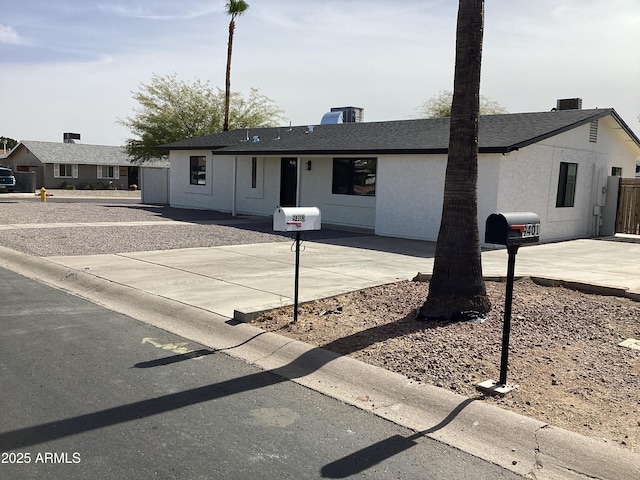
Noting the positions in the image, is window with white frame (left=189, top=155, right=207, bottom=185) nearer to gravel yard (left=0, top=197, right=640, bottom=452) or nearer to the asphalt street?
gravel yard (left=0, top=197, right=640, bottom=452)

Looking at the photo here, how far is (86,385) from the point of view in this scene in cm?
500

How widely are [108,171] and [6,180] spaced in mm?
13668

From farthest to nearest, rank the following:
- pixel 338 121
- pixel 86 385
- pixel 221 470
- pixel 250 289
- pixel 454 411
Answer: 1. pixel 338 121
2. pixel 250 289
3. pixel 86 385
4. pixel 454 411
5. pixel 221 470

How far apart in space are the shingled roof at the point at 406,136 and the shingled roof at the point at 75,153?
2823cm

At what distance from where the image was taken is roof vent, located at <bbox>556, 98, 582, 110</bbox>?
21.8m

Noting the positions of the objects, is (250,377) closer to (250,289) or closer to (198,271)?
(250,289)

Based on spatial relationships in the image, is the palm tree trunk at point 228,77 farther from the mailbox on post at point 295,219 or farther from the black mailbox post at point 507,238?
the black mailbox post at point 507,238

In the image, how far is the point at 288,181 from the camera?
23891mm

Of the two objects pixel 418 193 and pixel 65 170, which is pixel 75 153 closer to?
pixel 65 170

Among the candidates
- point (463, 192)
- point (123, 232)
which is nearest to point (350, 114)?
point (123, 232)

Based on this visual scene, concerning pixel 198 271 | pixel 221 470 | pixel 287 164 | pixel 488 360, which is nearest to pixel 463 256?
pixel 488 360

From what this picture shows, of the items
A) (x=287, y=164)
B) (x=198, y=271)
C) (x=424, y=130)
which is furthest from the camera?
(x=287, y=164)

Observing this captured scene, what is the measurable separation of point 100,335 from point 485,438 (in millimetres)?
4252

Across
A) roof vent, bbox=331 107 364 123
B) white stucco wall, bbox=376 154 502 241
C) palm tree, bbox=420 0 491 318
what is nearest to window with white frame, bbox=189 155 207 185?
roof vent, bbox=331 107 364 123
